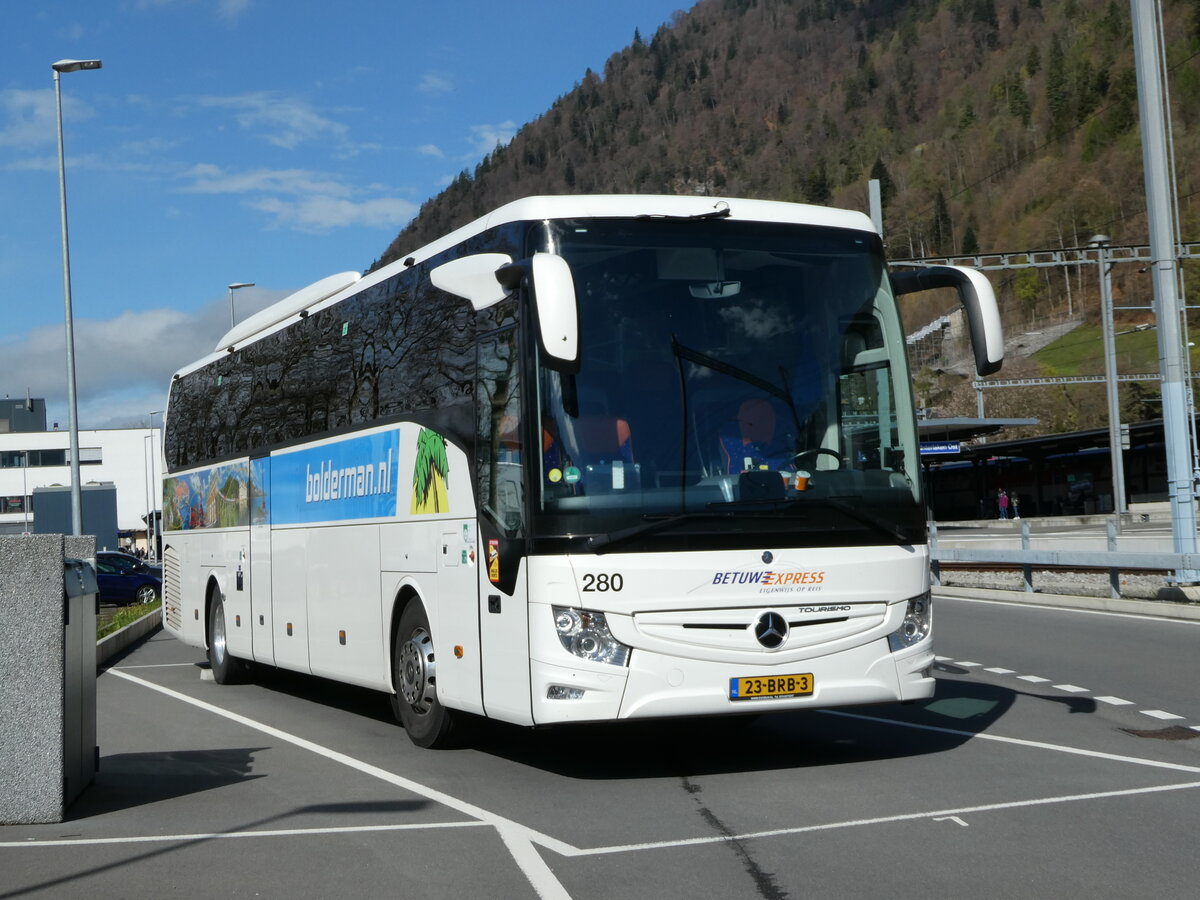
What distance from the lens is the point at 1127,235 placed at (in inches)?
5027

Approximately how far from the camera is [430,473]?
10406mm

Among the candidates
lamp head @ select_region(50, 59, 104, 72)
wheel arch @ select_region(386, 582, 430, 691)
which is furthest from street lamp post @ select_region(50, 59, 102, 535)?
wheel arch @ select_region(386, 582, 430, 691)

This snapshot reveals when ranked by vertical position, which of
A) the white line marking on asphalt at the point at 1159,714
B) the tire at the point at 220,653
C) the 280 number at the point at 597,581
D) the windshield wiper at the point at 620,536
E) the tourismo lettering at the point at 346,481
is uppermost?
the tourismo lettering at the point at 346,481

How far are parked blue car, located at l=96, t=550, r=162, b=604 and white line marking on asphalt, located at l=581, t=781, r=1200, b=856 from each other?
117 ft

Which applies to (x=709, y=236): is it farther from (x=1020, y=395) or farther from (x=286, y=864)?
(x=1020, y=395)

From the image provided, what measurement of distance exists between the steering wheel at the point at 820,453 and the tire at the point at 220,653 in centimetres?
932

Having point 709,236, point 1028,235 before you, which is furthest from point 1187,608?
point 1028,235

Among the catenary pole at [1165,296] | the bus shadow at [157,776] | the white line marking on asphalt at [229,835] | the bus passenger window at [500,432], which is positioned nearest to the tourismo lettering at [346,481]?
the bus passenger window at [500,432]

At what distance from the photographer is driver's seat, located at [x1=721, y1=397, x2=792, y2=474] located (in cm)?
884

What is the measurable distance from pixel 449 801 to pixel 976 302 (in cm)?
447

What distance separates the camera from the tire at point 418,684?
409 inches

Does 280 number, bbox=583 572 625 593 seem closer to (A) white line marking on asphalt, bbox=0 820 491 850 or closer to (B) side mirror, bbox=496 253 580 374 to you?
(B) side mirror, bbox=496 253 580 374

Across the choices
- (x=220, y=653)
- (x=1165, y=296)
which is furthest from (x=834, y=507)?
(x=1165, y=296)

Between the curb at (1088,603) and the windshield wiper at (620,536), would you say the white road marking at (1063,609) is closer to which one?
the curb at (1088,603)
